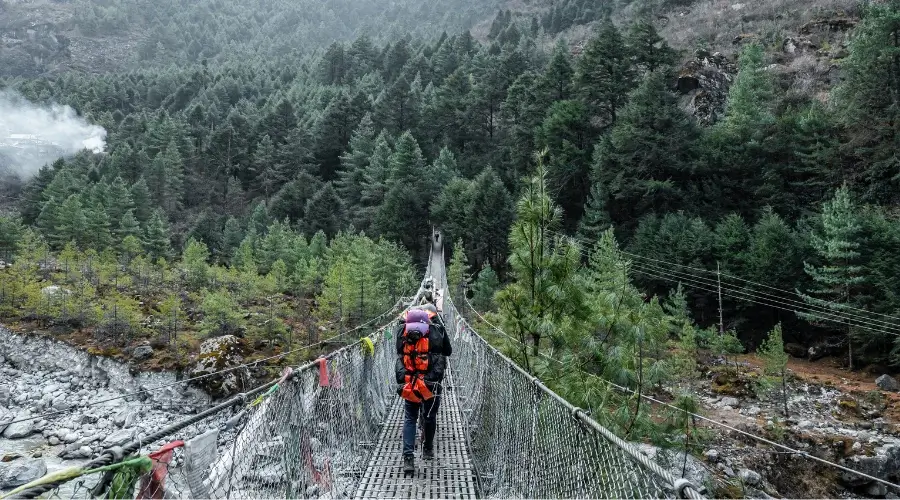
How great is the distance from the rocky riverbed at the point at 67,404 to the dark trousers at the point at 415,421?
31.3 ft

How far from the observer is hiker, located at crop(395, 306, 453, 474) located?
147 inches

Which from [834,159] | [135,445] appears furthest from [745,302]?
[135,445]

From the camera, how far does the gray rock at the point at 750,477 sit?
10.9 m

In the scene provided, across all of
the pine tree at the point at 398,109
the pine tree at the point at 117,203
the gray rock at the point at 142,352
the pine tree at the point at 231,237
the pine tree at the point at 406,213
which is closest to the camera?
the gray rock at the point at 142,352

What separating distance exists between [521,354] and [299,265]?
56.0 ft

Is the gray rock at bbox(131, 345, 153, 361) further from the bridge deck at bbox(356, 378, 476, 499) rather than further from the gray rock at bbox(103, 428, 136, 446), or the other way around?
the bridge deck at bbox(356, 378, 476, 499)

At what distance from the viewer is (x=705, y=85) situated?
29.0 m

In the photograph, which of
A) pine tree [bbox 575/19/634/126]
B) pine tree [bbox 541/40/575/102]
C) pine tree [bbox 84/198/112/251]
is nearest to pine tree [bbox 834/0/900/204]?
pine tree [bbox 575/19/634/126]

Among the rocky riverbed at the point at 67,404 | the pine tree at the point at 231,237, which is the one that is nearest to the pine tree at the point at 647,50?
the pine tree at the point at 231,237

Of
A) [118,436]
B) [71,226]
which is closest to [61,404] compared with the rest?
[118,436]

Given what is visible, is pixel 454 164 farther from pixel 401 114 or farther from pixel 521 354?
pixel 521 354

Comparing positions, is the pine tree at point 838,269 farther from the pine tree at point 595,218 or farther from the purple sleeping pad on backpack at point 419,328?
the purple sleeping pad on backpack at point 419,328

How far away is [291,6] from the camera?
112 meters

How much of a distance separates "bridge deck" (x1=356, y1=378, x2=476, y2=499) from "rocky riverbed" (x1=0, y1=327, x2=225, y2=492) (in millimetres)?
8961
